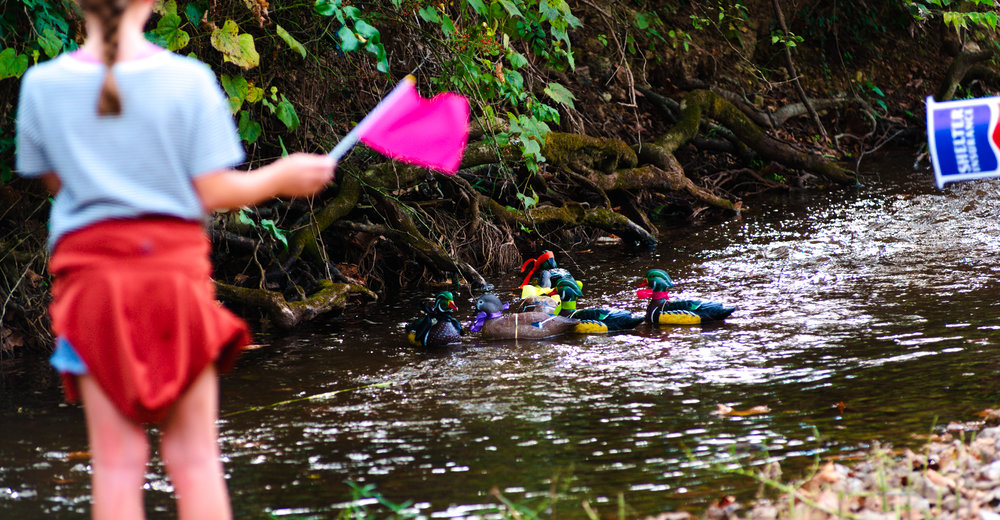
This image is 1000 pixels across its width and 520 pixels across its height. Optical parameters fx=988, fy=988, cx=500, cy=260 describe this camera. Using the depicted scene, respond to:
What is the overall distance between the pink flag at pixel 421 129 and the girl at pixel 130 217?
35 centimetres

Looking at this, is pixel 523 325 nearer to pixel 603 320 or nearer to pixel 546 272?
pixel 603 320

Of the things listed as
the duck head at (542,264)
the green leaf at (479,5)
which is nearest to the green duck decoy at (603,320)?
the duck head at (542,264)

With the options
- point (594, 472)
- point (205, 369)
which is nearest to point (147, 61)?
point (205, 369)

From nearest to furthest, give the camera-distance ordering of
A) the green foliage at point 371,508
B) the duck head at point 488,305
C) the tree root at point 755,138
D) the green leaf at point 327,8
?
the green foliage at point 371,508 < the green leaf at point 327,8 < the duck head at point 488,305 < the tree root at point 755,138

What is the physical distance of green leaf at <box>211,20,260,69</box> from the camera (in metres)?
5.46

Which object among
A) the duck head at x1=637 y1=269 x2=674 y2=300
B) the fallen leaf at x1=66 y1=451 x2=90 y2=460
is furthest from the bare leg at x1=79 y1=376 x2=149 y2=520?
the duck head at x1=637 y1=269 x2=674 y2=300

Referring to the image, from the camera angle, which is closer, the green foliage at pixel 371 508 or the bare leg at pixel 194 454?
the bare leg at pixel 194 454

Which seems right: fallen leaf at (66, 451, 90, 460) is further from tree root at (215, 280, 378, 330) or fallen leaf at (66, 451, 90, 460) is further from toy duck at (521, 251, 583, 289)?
toy duck at (521, 251, 583, 289)

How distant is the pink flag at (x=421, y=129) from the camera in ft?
8.26

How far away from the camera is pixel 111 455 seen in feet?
7.25

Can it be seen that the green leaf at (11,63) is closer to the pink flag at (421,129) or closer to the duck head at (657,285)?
the pink flag at (421,129)

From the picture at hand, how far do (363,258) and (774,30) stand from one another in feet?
27.1

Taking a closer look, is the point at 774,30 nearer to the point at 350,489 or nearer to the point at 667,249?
the point at 667,249

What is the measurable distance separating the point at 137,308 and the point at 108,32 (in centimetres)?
59
